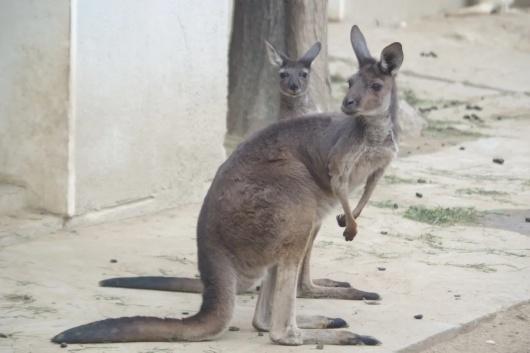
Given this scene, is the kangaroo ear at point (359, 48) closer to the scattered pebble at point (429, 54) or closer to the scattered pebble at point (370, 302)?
the scattered pebble at point (370, 302)

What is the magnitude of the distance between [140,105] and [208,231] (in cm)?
254

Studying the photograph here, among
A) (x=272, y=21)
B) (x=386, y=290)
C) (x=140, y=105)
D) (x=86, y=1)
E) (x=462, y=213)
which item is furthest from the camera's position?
(x=272, y=21)

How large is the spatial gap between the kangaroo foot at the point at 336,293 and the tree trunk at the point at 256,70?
344 centimetres

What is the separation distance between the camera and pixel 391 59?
18.4ft

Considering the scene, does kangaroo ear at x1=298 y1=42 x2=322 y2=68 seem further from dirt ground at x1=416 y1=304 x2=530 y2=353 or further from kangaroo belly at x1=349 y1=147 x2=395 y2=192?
dirt ground at x1=416 y1=304 x2=530 y2=353

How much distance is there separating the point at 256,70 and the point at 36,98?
10.4 feet


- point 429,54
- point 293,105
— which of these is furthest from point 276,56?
point 429,54

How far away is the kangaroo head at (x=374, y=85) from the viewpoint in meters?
5.52

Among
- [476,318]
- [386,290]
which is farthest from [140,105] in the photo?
[476,318]

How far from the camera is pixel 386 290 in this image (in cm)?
663

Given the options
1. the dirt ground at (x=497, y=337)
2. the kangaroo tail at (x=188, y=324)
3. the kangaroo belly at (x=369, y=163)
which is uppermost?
the kangaroo belly at (x=369, y=163)

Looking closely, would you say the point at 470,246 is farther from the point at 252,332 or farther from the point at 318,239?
the point at 252,332

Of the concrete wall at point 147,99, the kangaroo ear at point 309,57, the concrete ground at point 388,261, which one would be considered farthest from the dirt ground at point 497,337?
the concrete wall at point 147,99

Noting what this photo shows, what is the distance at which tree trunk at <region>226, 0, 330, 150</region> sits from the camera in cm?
987
